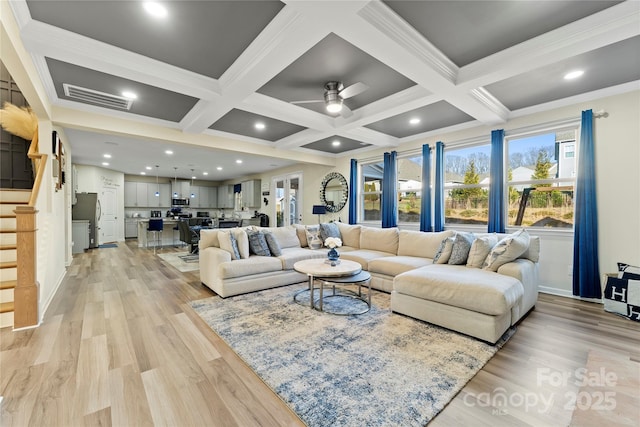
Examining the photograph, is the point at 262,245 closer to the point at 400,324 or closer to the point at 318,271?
the point at 318,271

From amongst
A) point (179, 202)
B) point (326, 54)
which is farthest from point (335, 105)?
point (179, 202)

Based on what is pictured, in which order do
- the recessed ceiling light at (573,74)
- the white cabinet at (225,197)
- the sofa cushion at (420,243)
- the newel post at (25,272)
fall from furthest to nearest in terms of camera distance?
the white cabinet at (225,197) < the sofa cushion at (420,243) < the recessed ceiling light at (573,74) < the newel post at (25,272)

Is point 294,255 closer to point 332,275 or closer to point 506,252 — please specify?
point 332,275

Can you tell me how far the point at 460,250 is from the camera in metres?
3.43

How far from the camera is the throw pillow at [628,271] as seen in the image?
299 centimetres

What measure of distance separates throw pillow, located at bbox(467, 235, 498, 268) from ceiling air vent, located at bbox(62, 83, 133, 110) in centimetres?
497

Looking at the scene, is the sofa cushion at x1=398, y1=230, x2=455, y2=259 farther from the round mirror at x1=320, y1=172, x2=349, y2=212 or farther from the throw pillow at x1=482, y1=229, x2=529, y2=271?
the round mirror at x1=320, y1=172, x2=349, y2=212

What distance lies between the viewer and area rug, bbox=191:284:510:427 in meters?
1.61

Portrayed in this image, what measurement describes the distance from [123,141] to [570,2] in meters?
6.87

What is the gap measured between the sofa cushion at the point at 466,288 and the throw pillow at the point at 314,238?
219 centimetres

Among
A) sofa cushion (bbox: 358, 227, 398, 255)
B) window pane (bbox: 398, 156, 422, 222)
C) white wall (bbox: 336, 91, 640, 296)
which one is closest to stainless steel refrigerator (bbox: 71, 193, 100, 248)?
sofa cushion (bbox: 358, 227, 398, 255)

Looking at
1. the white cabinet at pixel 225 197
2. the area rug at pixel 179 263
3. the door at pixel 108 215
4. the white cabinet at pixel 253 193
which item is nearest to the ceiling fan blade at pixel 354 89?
the area rug at pixel 179 263

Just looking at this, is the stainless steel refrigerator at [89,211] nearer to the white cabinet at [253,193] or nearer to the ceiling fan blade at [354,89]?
the white cabinet at [253,193]

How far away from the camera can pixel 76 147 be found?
6.02 meters
